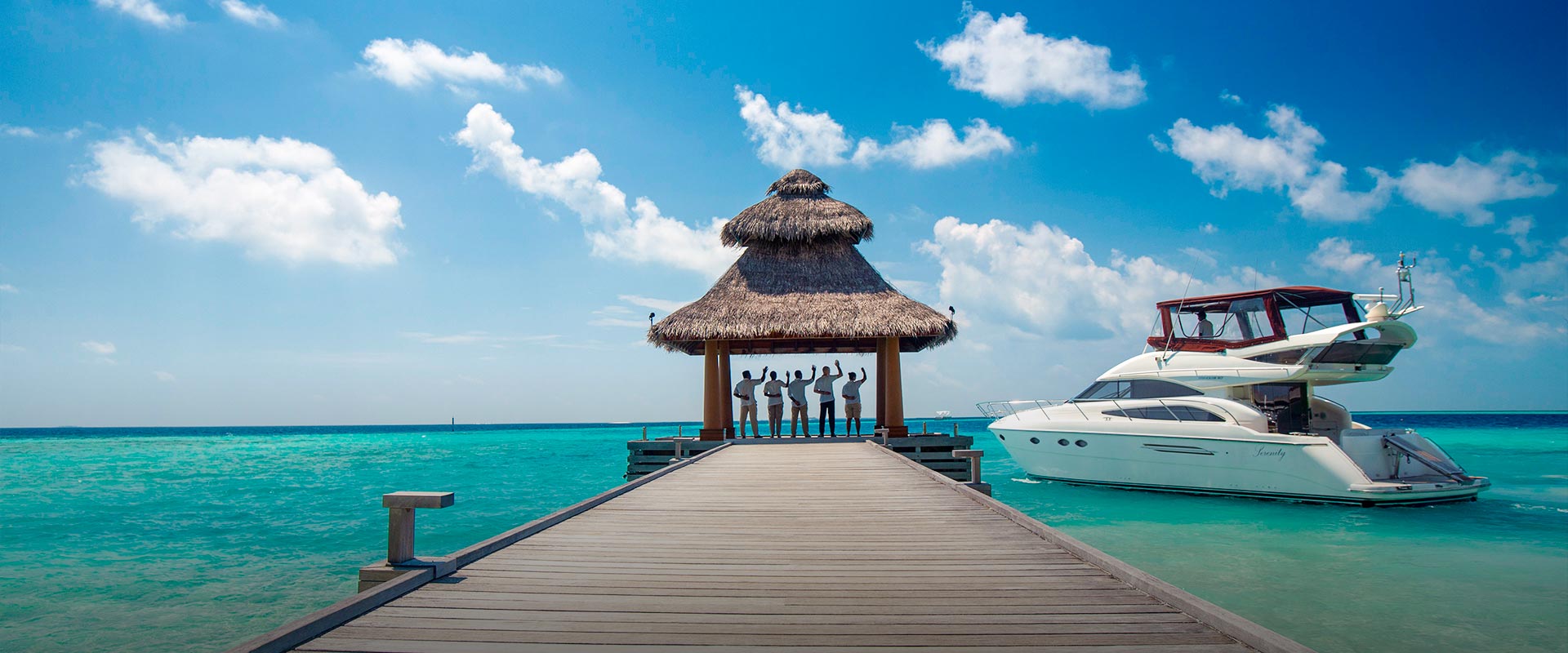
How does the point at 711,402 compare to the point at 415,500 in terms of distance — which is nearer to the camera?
the point at 415,500

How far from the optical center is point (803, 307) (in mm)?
14375

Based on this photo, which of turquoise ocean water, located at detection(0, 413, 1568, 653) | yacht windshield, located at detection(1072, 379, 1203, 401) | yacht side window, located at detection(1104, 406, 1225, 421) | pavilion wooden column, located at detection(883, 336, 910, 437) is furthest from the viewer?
yacht windshield, located at detection(1072, 379, 1203, 401)

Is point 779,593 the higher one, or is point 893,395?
point 893,395

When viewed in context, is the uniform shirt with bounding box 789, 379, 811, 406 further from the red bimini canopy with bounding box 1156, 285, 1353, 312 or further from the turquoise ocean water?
the red bimini canopy with bounding box 1156, 285, 1353, 312

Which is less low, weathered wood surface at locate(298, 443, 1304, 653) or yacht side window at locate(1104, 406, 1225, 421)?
yacht side window at locate(1104, 406, 1225, 421)

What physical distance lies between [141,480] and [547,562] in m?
28.6

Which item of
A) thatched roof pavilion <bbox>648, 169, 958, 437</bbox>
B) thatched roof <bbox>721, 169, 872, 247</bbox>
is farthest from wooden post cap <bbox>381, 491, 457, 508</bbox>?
thatched roof <bbox>721, 169, 872, 247</bbox>

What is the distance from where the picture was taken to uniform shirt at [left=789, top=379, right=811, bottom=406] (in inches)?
586

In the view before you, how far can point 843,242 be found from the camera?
16047 millimetres

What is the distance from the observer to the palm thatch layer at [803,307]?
1375 cm

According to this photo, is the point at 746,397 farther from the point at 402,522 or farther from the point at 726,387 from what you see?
the point at 402,522

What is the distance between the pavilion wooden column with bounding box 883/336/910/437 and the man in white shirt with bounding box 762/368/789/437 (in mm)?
2023

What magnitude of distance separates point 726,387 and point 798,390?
1.44 metres

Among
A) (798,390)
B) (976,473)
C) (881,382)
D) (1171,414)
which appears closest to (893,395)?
(881,382)
